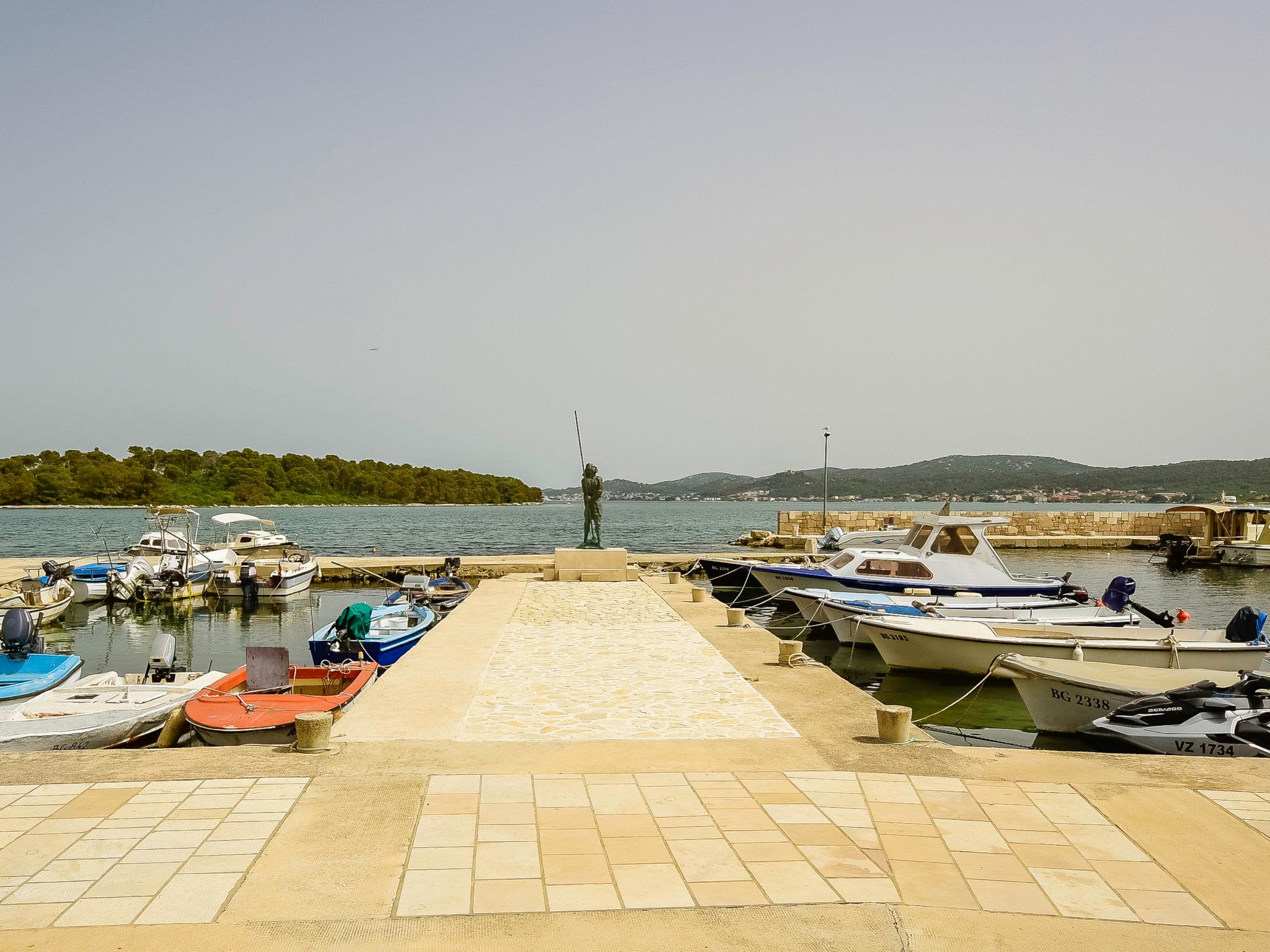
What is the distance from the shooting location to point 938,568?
19.0 metres

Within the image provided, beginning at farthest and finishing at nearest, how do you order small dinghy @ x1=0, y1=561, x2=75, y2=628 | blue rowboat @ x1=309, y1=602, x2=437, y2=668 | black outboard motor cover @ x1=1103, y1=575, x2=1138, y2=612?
small dinghy @ x1=0, y1=561, x2=75, y2=628 → black outboard motor cover @ x1=1103, y1=575, x2=1138, y2=612 → blue rowboat @ x1=309, y1=602, x2=437, y2=668

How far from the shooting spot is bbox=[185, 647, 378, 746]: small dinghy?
916cm

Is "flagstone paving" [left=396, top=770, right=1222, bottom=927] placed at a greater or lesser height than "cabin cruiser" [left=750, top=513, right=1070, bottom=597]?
lesser

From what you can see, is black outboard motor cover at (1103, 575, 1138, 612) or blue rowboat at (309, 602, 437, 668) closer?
blue rowboat at (309, 602, 437, 668)

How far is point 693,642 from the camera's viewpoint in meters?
12.4

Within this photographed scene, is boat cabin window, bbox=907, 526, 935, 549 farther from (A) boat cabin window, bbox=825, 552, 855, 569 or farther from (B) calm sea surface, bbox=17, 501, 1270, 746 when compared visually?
(B) calm sea surface, bbox=17, 501, 1270, 746

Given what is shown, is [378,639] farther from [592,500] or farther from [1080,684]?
[1080,684]

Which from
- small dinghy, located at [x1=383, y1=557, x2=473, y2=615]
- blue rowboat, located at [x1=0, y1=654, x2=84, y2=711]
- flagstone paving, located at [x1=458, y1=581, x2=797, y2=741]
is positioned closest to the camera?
flagstone paving, located at [x1=458, y1=581, x2=797, y2=741]

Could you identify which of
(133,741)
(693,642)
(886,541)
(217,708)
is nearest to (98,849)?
(217,708)

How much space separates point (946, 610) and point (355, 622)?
10.7m

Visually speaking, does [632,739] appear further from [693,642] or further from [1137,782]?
[693,642]

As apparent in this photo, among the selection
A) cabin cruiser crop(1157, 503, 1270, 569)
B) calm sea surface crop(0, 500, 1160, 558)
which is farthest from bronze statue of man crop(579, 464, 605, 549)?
cabin cruiser crop(1157, 503, 1270, 569)

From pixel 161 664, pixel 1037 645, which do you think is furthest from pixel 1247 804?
pixel 161 664

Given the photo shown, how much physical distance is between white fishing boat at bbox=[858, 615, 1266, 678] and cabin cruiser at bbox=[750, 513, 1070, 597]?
366 cm
